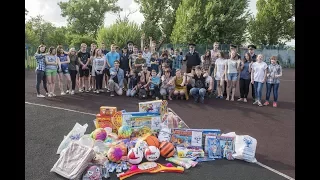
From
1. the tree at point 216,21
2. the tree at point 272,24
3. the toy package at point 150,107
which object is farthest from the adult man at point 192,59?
the tree at point 272,24

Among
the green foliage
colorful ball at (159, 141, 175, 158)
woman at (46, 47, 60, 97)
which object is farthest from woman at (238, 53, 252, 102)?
the green foliage

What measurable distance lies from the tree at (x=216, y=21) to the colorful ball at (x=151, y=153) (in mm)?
26407

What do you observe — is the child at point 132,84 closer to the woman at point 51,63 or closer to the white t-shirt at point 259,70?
the woman at point 51,63

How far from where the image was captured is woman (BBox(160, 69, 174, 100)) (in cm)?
1027

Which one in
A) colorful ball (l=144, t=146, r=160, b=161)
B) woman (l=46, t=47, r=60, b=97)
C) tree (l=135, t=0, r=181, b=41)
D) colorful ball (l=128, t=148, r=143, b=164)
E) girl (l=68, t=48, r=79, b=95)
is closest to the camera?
colorful ball (l=128, t=148, r=143, b=164)

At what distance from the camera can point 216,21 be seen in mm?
29859

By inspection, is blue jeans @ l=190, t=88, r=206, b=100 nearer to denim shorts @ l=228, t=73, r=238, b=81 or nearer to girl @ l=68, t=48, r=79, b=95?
denim shorts @ l=228, t=73, r=238, b=81

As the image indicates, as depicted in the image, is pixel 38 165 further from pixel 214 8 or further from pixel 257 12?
pixel 257 12

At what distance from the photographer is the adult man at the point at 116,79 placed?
1080cm

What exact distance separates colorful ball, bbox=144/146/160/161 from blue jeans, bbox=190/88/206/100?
5.04 metres

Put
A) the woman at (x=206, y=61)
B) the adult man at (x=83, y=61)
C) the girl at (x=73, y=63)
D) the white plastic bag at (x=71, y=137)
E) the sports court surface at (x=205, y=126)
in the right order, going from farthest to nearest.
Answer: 1. the woman at (x=206, y=61)
2. the adult man at (x=83, y=61)
3. the girl at (x=73, y=63)
4. the white plastic bag at (x=71, y=137)
5. the sports court surface at (x=205, y=126)

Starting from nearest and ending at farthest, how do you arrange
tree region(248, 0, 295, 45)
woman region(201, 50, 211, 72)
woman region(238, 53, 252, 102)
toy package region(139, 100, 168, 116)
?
toy package region(139, 100, 168, 116)
woman region(238, 53, 252, 102)
woman region(201, 50, 211, 72)
tree region(248, 0, 295, 45)
